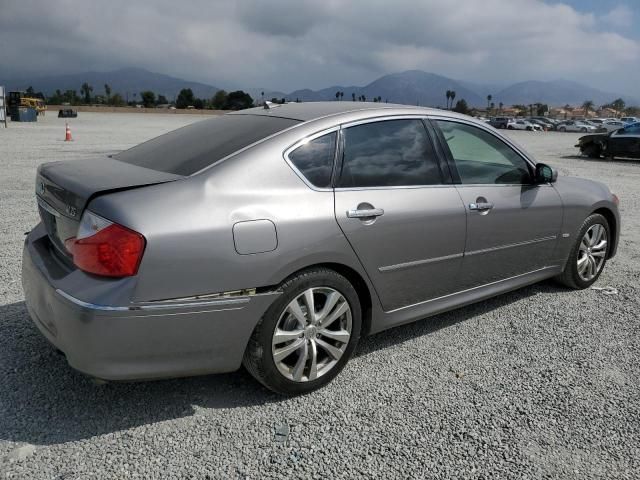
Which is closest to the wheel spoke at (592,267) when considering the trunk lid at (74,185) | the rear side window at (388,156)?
the rear side window at (388,156)

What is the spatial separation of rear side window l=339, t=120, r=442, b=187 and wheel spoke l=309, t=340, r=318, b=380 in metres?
0.94

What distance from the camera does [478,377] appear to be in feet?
11.1

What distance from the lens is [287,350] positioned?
297 cm

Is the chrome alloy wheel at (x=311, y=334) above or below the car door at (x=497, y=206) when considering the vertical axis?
below

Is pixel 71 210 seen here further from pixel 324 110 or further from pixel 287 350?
pixel 324 110

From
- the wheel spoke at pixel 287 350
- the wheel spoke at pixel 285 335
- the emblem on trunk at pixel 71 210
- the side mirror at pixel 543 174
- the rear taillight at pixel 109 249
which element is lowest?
the wheel spoke at pixel 287 350

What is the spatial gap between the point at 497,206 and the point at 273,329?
201 cm

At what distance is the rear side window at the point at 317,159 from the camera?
3070mm

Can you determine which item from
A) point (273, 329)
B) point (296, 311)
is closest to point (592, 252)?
point (296, 311)

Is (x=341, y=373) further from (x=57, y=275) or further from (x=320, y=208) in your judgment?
(x=57, y=275)

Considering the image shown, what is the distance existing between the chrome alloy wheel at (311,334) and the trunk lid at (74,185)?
968 mm

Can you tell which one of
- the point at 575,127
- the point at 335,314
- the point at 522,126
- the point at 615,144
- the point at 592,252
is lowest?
the point at 335,314

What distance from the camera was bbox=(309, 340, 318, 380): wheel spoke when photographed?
3072 millimetres

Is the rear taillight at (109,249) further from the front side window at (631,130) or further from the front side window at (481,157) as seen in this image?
the front side window at (631,130)
